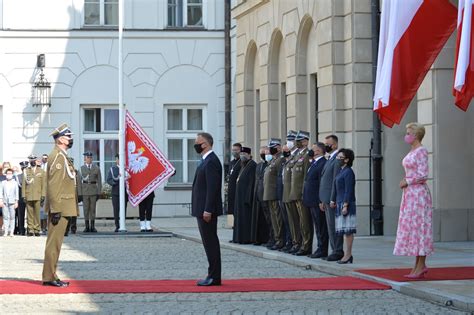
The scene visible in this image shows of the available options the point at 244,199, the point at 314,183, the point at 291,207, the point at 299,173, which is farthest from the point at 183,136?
the point at 314,183

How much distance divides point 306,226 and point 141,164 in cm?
1044

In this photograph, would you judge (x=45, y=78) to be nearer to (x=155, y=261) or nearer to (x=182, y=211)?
(x=182, y=211)

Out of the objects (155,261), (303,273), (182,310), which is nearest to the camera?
(182,310)

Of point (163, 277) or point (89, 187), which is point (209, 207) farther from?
point (89, 187)

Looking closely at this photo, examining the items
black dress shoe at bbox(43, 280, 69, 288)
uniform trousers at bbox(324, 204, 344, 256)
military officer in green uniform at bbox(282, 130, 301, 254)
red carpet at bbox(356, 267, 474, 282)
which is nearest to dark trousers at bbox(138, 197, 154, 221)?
military officer in green uniform at bbox(282, 130, 301, 254)

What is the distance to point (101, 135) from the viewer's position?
141 ft

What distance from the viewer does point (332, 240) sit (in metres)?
20.0

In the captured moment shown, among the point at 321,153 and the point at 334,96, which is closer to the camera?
the point at 321,153

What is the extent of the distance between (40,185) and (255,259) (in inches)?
446

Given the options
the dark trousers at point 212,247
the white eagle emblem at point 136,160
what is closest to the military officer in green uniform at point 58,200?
the dark trousers at point 212,247

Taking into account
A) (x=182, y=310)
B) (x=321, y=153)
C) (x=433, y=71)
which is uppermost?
(x=433, y=71)

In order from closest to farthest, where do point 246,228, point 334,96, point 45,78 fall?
point 246,228
point 334,96
point 45,78

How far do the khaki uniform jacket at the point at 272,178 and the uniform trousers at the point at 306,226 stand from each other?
5.99 ft

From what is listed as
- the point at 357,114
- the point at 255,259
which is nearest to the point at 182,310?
the point at 255,259
